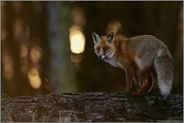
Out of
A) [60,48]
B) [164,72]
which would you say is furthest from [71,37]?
[164,72]

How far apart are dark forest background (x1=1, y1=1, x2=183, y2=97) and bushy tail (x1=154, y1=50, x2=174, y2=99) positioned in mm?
12365

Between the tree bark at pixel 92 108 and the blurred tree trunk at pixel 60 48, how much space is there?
493 inches

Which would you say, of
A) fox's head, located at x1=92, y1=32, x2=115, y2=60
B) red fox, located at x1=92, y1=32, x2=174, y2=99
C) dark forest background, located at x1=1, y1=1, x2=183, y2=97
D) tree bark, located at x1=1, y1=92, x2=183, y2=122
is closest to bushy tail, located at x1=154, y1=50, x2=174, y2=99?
red fox, located at x1=92, y1=32, x2=174, y2=99

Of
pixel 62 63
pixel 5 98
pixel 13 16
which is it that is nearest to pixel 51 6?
pixel 62 63

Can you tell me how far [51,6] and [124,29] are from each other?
3.98 metres

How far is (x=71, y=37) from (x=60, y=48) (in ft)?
4.96

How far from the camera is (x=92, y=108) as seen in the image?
37.1ft

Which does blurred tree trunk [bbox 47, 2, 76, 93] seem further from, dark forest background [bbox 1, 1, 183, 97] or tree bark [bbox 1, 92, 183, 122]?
tree bark [bbox 1, 92, 183, 122]

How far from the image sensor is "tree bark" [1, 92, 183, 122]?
36.6 ft

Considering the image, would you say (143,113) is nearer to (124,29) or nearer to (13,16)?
(124,29)

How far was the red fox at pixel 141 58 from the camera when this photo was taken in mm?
11711

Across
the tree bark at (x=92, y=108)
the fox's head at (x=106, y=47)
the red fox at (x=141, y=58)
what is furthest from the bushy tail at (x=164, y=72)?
the fox's head at (x=106, y=47)

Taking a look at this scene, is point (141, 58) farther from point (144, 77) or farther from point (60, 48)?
point (60, 48)

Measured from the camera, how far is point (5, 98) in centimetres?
1191
